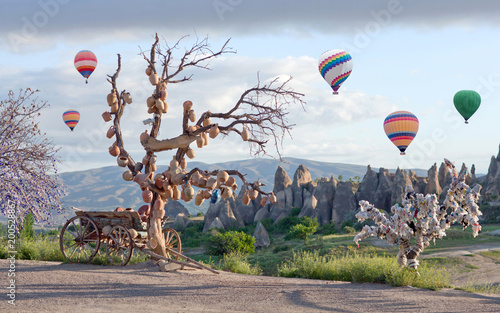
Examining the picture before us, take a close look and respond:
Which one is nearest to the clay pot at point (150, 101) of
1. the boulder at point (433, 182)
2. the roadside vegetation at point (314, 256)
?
the roadside vegetation at point (314, 256)

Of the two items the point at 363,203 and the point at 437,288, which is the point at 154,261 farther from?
the point at 437,288

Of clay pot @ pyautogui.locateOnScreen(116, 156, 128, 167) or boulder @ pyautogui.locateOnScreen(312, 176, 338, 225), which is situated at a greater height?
clay pot @ pyautogui.locateOnScreen(116, 156, 128, 167)

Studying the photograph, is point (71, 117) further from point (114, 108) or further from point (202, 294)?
point (202, 294)

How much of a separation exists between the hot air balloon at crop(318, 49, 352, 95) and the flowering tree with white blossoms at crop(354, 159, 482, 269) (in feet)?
68.6

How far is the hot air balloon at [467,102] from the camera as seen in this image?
117ft

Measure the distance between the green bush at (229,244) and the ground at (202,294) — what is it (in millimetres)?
14632

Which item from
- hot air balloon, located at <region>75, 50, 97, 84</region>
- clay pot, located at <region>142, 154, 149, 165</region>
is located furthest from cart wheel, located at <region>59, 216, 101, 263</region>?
hot air balloon, located at <region>75, 50, 97, 84</region>

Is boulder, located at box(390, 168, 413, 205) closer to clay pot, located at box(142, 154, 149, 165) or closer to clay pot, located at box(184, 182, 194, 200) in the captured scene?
clay pot, located at box(142, 154, 149, 165)

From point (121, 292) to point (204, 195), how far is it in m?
3.15

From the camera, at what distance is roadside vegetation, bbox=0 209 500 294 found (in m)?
13.6

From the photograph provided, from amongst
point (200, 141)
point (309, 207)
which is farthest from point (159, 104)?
point (309, 207)

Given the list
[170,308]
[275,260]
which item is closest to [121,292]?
[170,308]

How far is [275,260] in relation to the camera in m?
24.9

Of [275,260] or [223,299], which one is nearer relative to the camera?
[223,299]
